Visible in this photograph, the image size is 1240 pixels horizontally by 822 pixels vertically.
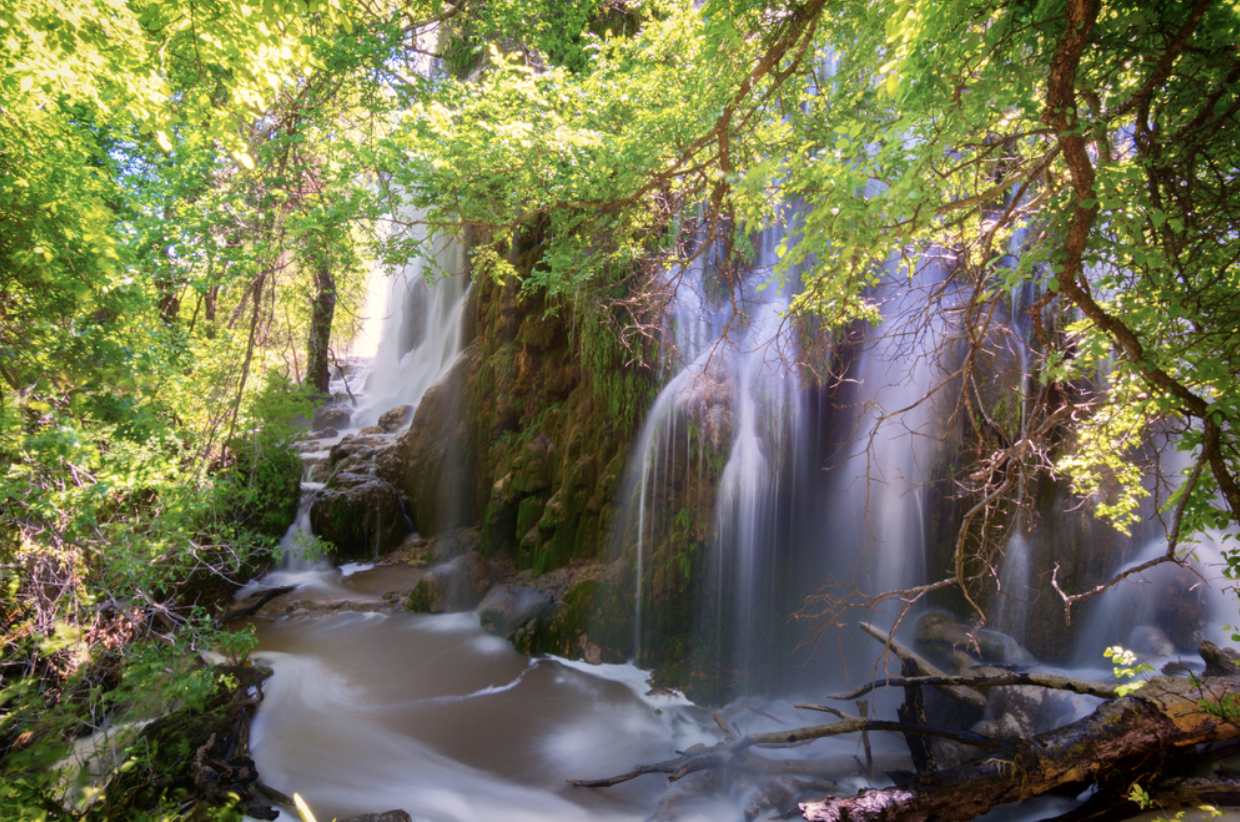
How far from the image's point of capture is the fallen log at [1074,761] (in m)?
3.38

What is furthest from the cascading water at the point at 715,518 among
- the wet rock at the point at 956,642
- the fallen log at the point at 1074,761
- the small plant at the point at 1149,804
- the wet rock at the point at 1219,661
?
the wet rock at the point at 1219,661

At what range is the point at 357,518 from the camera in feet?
33.9

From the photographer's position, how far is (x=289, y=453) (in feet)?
33.8

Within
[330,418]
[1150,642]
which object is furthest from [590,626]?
[330,418]

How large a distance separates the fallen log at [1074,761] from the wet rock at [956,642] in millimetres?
1929

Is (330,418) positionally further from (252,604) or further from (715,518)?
(715,518)

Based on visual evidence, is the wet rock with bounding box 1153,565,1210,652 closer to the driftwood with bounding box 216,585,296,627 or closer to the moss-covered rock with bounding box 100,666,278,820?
the moss-covered rock with bounding box 100,666,278,820

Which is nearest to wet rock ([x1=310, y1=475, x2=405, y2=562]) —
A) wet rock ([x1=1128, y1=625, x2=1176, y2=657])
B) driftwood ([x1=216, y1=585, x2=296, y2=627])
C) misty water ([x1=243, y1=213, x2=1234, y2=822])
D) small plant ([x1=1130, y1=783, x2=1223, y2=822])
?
driftwood ([x1=216, y1=585, x2=296, y2=627])

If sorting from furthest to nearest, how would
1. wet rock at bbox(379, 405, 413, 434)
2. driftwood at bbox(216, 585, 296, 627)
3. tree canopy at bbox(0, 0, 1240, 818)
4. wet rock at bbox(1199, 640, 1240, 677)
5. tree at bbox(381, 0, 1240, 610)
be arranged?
1. wet rock at bbox(379, 405, 413, 434)
2. driftwood at bbox(216, 585, 296, 627)
3. wet rock at bbox(1199, 640, 1240, 677)
4. tree canopy at bbox(0, 0, 1240, 818)
5. tree at bbox(381, 0, 1240, 610)

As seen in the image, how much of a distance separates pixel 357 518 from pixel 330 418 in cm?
638

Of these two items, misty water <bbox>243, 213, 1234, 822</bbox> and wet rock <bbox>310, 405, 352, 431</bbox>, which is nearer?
misty water <bbox>243, 213, 1234, 822</bbox>

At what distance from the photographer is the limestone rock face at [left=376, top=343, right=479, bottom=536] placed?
1083cm

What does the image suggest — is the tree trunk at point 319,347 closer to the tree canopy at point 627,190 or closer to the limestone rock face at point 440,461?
the limestone rock face at point 440,461

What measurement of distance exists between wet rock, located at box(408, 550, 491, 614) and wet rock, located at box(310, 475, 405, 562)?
226cm
